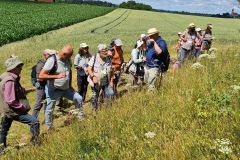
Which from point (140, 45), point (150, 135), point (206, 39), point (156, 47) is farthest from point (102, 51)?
point (206, 39)

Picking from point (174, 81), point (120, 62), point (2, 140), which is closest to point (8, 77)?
point (2, 140)

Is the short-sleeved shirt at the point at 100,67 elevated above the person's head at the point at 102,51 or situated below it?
below

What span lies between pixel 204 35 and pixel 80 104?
9.01 metres

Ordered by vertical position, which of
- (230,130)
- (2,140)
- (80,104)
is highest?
(230,130)

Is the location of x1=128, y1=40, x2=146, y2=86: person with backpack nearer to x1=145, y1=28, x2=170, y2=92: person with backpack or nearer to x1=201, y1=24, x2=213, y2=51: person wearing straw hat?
x1=145, y1=28, x2=170, y2=92: person with backpack

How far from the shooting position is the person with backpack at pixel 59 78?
9677 mm

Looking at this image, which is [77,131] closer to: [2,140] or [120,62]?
[2,140]

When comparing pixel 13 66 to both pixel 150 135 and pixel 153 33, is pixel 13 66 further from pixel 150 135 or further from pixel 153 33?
pixel 150 135

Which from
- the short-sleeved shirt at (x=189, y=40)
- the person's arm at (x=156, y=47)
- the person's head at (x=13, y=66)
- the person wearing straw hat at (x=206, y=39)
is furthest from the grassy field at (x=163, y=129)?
the person wearing straw hat at (x=206, y=39)

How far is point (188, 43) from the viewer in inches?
597

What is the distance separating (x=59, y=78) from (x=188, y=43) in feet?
21.9

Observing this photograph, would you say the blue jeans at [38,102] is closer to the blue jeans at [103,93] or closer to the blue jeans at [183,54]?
the blue jeans at [103,93]

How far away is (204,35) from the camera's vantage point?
17.6m

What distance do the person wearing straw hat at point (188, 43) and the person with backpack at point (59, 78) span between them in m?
6.00
